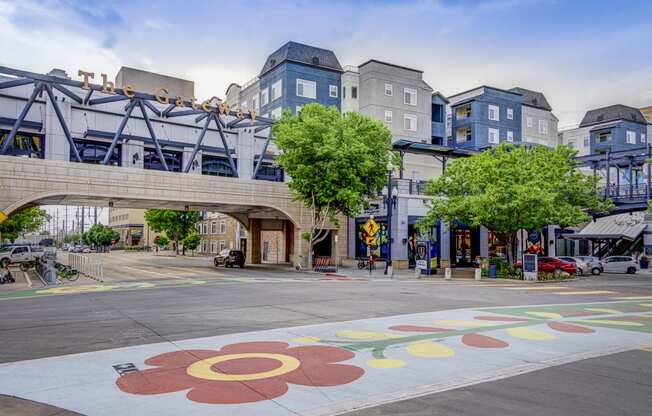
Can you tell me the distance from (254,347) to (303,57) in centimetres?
5058

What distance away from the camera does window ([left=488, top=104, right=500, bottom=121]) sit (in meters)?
64.2

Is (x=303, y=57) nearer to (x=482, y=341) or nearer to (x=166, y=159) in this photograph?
(x=166, y=159)

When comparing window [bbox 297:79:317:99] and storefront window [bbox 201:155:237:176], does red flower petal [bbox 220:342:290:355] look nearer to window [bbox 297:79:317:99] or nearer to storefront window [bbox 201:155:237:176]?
storefront window [bbox 201:155:237:176]

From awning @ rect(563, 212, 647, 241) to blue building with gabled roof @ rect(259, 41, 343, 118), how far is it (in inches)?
1188

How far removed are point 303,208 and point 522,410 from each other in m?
38.2

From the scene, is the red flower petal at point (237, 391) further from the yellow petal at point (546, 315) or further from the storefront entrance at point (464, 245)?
the storefront entrance at point (464, 245)

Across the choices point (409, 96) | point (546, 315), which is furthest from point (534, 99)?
point (546, 315)

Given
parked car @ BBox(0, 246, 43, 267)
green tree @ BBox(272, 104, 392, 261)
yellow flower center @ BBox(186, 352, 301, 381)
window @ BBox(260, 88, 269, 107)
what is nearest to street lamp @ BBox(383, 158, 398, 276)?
green tree @ BBox(272, 104, 392, 261)

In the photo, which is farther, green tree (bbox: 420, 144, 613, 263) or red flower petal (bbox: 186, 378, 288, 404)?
green tree (bbox: 420, 144, 613, 263)

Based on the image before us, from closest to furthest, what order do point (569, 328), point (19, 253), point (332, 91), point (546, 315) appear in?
point (569, 328), point (546, 315), point (19, 253), point (332, 91)

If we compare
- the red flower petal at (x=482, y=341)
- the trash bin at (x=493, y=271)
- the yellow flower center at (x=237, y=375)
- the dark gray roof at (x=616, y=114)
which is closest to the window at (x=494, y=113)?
the dark gray roof at (x=616, y=114)

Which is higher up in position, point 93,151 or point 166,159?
point 93,151

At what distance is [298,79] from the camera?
55.6m

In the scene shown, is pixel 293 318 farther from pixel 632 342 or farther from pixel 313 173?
pixel 313 173
